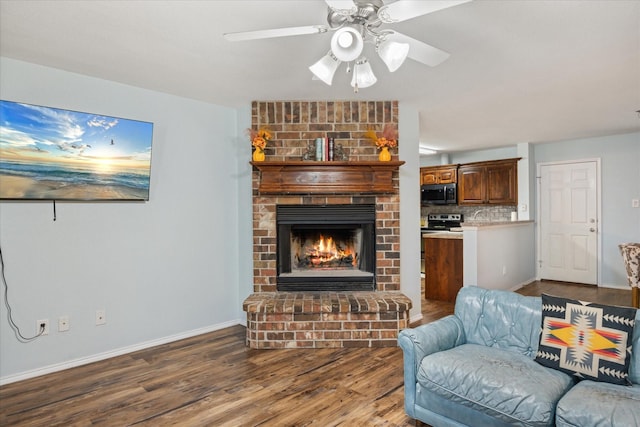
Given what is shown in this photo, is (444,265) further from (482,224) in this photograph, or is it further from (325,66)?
(325,66)

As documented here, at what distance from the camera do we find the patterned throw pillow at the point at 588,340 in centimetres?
178

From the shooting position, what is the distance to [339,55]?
1.67 metres

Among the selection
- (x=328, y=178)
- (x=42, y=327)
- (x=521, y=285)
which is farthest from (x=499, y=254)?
(x=42, y=327)

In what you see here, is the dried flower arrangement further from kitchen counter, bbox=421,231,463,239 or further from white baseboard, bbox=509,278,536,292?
white baseboard, bbox=509,278,536,292

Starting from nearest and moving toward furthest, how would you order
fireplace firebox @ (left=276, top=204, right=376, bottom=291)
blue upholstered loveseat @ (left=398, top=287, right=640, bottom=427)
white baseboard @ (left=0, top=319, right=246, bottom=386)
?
blue upholstered loveseat @ (left=398, top=287, right=640, bottom=427) < white baseboard @ (left=0, top=319, right=246, bottom=386) < fireplace firebox @ (left=276, top=204, right=376, bottom=291)

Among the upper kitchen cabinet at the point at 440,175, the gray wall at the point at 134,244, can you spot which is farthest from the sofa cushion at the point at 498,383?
the upper kitchen cabinet at the point at 440,175

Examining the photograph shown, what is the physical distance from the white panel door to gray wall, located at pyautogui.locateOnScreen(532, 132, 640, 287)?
0.12m

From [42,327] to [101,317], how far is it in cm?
41

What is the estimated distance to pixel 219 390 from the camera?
258cm

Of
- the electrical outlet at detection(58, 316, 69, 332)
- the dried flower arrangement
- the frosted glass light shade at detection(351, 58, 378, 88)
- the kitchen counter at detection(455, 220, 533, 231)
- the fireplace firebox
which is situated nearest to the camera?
the frosted glass light shade at detection(351, 58, 378, 88)

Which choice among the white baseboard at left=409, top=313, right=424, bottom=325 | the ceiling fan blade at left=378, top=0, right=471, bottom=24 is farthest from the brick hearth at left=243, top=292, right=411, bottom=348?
the ceiling fan blade at left=378, top=0, right=471, bottom=24

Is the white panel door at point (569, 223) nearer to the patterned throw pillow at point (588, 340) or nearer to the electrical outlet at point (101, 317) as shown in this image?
the patterned throw pillow at point (588, 340)

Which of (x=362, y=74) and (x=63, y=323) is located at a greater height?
(x=362, y=74)

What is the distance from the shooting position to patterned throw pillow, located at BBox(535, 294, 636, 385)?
1.78 m
